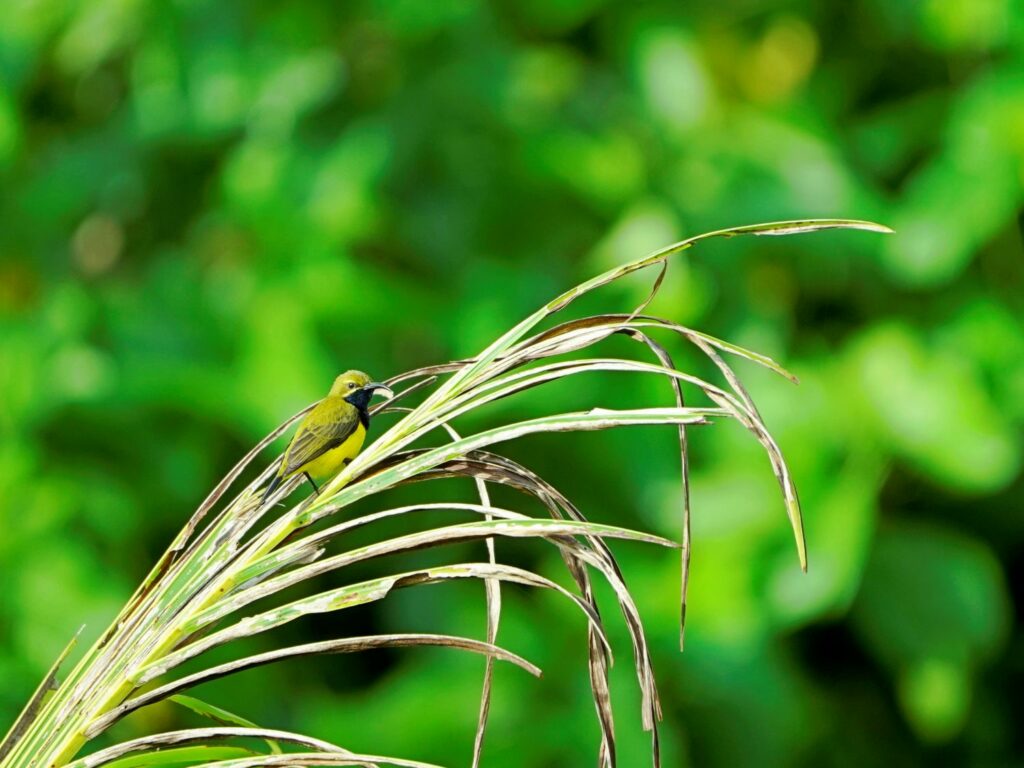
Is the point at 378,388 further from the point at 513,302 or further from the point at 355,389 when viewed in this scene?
the point at 513,302

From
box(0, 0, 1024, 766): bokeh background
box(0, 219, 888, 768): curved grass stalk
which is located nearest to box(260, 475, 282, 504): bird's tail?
box(0, 219, 888, 768): curved grass stalk

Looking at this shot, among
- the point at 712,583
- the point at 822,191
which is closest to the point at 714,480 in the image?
the point at 712,583

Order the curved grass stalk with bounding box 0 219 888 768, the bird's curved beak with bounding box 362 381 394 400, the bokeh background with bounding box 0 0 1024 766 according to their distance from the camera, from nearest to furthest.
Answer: the curved grass stalk with bounding box 0 219 888 768, the bird's curved beak with bounding box 362 381 394 400, the bokeh background with bounding box 0 0 1024 766

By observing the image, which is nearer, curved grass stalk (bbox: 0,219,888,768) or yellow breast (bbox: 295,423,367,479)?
curved grass stalk (bbox: 0,219,888,768)

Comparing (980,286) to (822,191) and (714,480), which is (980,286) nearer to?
(822,191)

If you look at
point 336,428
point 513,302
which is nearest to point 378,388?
point 336,428

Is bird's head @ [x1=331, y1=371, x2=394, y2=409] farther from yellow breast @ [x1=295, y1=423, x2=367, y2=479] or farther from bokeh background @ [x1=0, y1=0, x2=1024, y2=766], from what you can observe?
bokeh background @ [x1=0, y1=0, x2=1024, y2=766]

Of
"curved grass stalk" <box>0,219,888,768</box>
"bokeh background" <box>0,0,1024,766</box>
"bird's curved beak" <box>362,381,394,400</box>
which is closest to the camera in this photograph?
"curved grass stalk" <box>0,219,888,768</box>
